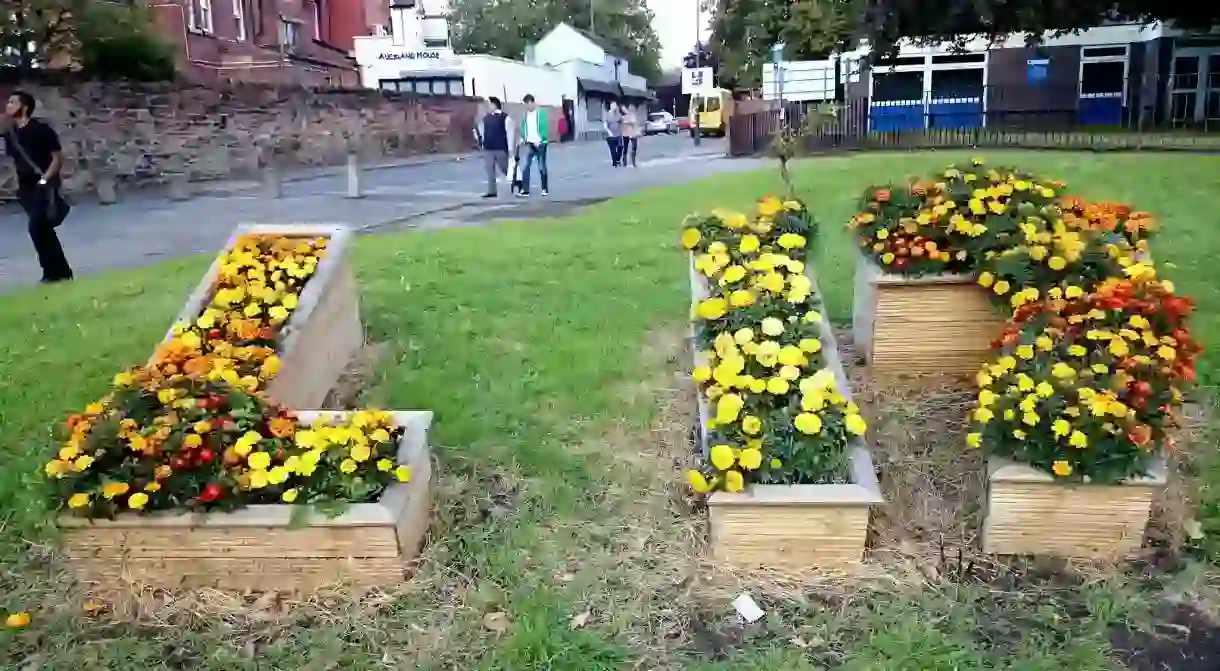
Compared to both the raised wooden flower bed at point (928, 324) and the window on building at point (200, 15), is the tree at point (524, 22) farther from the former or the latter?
the raised wooden flower bed at point (928, 324)

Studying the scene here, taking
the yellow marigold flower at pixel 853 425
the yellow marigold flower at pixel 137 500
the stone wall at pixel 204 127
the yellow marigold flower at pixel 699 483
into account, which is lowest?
the yellow marigold flower at pixel 699 483

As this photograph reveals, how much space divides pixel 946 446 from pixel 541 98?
1944 inches

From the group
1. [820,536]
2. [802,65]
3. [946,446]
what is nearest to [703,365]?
[820,536]

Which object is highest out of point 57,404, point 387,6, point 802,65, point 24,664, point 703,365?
point 387,6

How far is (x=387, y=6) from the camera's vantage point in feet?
157

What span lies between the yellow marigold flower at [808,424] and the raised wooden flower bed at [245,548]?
135 centimetres

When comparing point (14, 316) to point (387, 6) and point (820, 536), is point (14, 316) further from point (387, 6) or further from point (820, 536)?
point (387, 6)

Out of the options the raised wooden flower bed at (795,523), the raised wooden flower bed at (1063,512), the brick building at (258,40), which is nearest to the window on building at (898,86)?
the brick building at (258,40)

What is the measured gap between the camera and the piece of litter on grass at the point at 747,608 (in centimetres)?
299

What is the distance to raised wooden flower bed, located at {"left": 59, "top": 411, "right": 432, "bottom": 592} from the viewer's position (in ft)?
9.93

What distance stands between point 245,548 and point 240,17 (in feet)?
107

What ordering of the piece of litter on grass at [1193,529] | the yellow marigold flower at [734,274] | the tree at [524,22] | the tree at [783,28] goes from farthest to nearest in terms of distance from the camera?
the tree at [524,22] → the tree at [783,28] → the yellow marigold flower at [734,274] → the piece of litter on grass at [1193,529]

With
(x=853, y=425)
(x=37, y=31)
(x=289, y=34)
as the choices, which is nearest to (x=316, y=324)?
(x=853, y=425)

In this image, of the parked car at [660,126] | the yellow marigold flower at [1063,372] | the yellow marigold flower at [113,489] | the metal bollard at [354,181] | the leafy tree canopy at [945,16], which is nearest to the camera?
the yellow marigold flower at [113,489]
